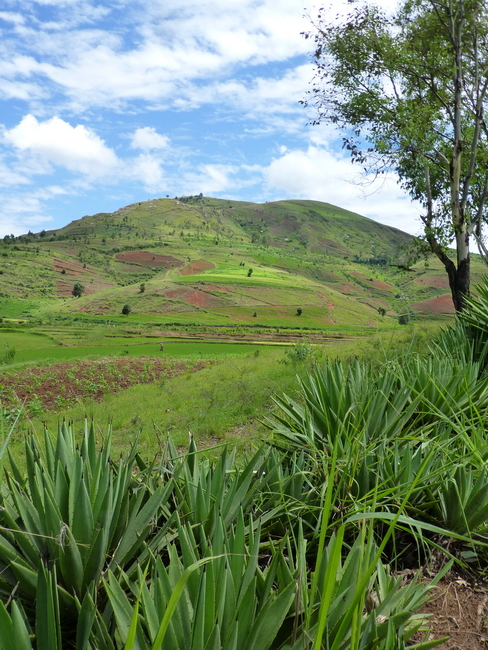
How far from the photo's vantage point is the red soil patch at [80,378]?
15.8m

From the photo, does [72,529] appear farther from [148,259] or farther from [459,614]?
[148,259]

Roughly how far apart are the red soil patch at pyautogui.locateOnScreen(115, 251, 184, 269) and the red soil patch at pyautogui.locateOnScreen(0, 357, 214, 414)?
4312 inches

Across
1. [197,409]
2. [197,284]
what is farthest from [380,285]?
[197,409]

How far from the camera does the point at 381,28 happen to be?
14.2m

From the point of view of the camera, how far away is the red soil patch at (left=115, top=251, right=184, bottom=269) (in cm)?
13112

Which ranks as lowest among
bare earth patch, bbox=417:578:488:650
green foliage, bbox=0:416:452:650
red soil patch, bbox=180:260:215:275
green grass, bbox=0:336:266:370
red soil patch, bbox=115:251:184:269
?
green grass, bbox=0:336:266:370

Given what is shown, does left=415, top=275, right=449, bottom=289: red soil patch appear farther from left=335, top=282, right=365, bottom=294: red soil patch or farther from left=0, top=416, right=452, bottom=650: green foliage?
left=0, top=416, right=452, bottom=650: green foliage

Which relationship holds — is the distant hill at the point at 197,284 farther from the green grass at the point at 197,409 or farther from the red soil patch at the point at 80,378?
the green grass at the point at 197,409

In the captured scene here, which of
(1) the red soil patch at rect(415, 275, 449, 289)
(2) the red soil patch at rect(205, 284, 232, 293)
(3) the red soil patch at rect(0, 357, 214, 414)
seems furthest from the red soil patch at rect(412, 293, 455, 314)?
(3) the red soil patch at rect(0, 357, 214, 414)

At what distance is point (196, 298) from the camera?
306ft

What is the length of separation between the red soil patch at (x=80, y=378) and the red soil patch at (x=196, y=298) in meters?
67.2

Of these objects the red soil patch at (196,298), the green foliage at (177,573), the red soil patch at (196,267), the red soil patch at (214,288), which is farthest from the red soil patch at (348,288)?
the green foliage at (177,573)

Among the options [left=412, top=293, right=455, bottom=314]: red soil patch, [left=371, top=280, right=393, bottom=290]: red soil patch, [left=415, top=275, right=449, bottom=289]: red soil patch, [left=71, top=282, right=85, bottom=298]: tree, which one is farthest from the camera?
[left=371, top=280, right=393, bottom=290]: red soil patch

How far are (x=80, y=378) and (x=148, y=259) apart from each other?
119321 mm
